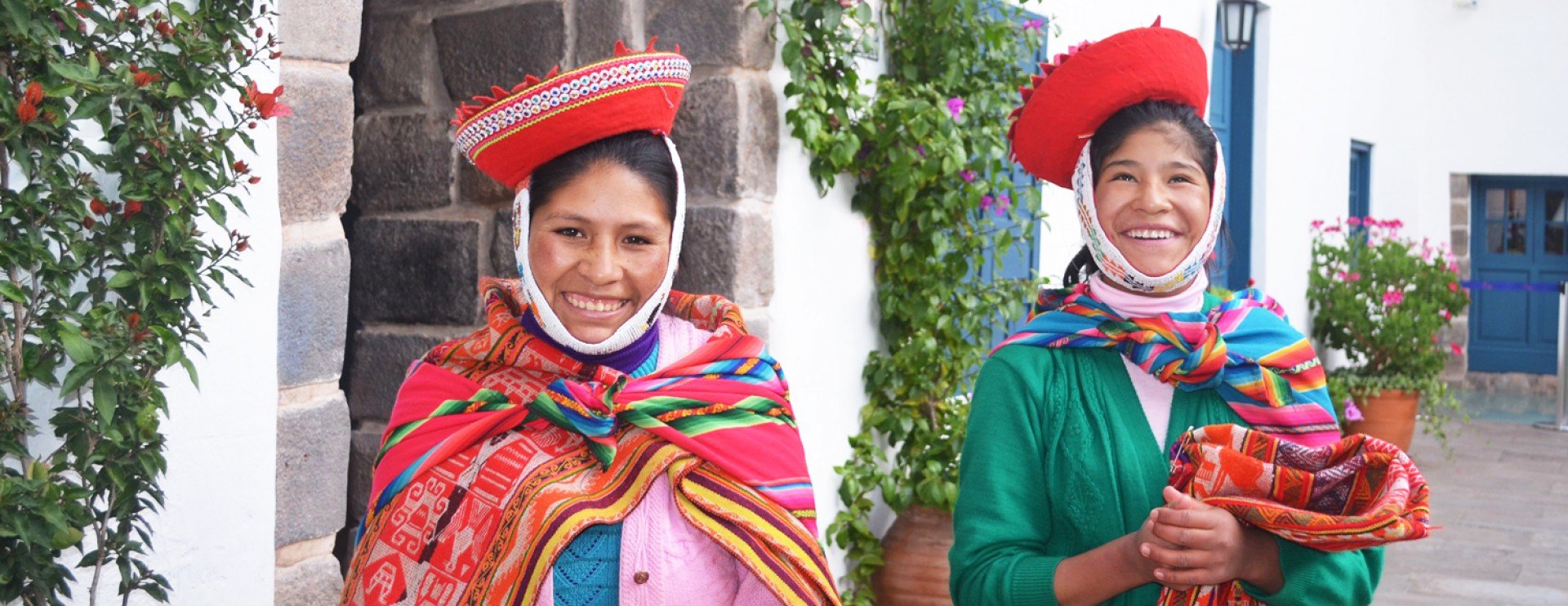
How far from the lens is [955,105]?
12.5ft

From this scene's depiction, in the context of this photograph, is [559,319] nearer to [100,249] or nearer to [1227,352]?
[100,249]

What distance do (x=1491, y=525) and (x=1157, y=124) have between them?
561 centimetres

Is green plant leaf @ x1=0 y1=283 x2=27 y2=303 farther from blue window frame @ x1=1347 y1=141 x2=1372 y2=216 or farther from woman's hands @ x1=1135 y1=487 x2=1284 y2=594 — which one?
blue window frame @ x1=1347 y1=141 x2=1372 y2=216

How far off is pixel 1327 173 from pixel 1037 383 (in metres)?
8.26

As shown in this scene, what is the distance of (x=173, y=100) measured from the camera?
1884 millimetres

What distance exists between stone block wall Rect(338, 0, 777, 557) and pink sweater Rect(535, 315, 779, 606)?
1.44m

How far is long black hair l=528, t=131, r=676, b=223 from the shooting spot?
169 centimetres

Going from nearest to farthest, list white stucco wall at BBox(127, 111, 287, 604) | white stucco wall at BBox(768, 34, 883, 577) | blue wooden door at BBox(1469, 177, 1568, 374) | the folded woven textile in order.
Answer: the folded woven textile, white stucco wall at BBox(127, 111, 287, 604), white stucco wall at BBox(768, 34, 883, 577), blue wooden door at BBox(1469, 177, 1568, 374)

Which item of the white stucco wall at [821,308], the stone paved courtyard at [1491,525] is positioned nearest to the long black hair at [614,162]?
the white stucco wall at [821,308]

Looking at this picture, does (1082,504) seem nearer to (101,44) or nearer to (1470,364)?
(101,44)

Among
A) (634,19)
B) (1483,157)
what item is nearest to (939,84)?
(634,19)

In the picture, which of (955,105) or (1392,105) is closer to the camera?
(955,105)

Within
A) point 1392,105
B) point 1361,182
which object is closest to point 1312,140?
point 1361,182

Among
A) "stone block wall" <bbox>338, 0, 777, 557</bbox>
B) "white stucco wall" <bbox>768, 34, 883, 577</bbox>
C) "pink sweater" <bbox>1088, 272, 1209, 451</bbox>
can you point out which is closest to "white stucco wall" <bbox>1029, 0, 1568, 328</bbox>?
→ "white stucco wall" <bbox>768, 34, 883, 577</bbox>
